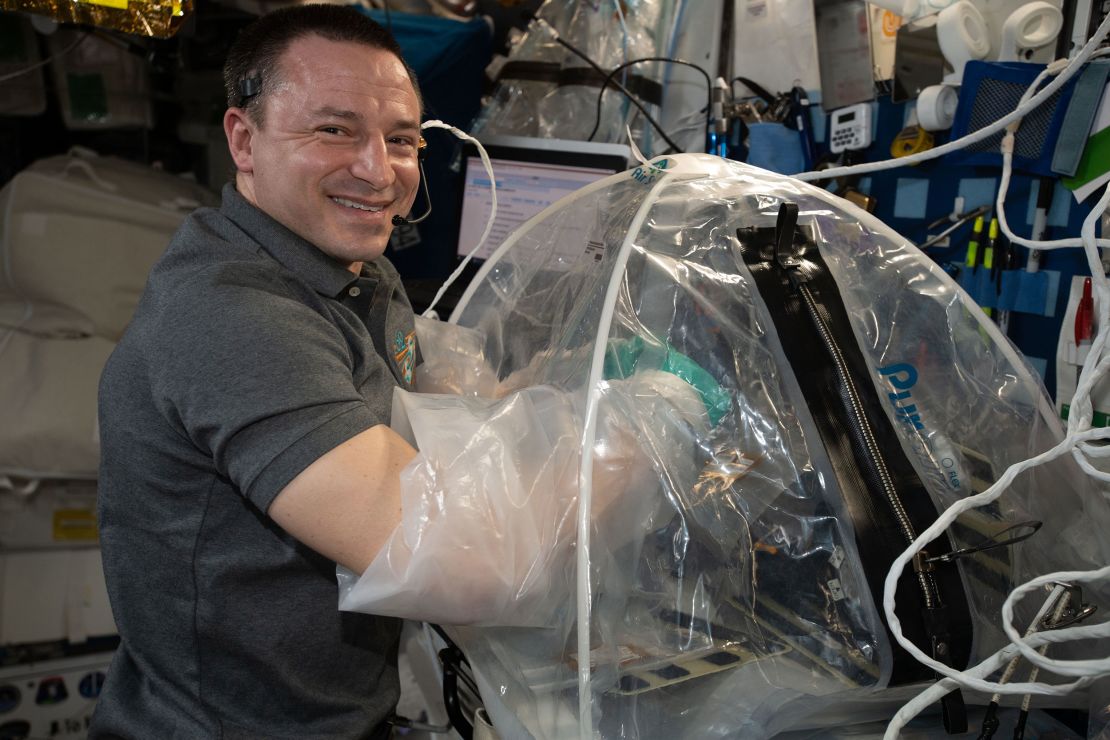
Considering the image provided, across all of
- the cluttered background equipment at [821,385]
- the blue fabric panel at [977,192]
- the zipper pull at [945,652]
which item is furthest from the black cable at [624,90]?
the zipper pull at [945,652]

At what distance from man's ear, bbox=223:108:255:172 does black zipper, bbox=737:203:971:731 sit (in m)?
0.58

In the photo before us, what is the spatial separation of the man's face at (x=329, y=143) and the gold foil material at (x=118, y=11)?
25.3 inches

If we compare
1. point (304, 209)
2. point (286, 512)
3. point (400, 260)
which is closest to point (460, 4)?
point (400, 260)

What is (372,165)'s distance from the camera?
92 centimetres

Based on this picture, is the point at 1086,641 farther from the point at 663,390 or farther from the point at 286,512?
the point at 286,512

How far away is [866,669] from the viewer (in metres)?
0.71

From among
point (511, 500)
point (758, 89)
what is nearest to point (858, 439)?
point (511, 500)

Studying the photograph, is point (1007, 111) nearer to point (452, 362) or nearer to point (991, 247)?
point (991, 247)

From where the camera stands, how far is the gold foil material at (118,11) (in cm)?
134

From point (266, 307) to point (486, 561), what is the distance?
32cm

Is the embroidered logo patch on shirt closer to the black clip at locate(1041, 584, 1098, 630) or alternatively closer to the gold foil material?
the black clip at locate(1041, 584, 1098, 630)

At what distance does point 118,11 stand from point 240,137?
2.25 feet

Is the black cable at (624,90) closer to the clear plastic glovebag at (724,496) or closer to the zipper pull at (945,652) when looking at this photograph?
the clear plastic glovebag at (724,496)

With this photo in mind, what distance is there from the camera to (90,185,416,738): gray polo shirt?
2.29 feet
